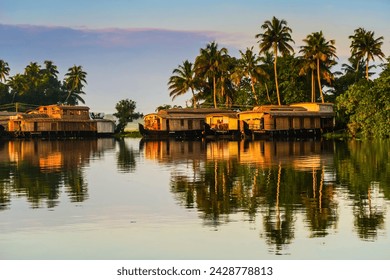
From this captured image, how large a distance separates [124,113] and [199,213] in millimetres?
79248

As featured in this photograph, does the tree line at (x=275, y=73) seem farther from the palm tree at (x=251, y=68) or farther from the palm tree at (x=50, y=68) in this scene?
the palm tree at (x=50, y=68)

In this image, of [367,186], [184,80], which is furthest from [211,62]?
[367,186]

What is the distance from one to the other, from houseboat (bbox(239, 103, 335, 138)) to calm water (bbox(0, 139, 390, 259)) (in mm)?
36986

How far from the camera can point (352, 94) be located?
54000mm

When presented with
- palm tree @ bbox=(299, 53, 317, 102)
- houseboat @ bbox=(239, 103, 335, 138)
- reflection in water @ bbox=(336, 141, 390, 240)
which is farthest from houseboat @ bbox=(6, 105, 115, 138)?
reflection in water @ bbox=(336, 141, 390, 240)

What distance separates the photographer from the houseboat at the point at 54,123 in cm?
7506

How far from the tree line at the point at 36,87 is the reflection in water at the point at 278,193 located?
231ft

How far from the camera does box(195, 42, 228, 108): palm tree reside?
254 feet

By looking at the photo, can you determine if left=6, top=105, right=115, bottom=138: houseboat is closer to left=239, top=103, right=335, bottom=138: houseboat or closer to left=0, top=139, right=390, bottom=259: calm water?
left=239, top=103, right=335, bottom=138: houseboat

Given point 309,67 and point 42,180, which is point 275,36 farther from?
point 42,180

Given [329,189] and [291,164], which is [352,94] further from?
[329,189]

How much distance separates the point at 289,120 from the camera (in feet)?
210
